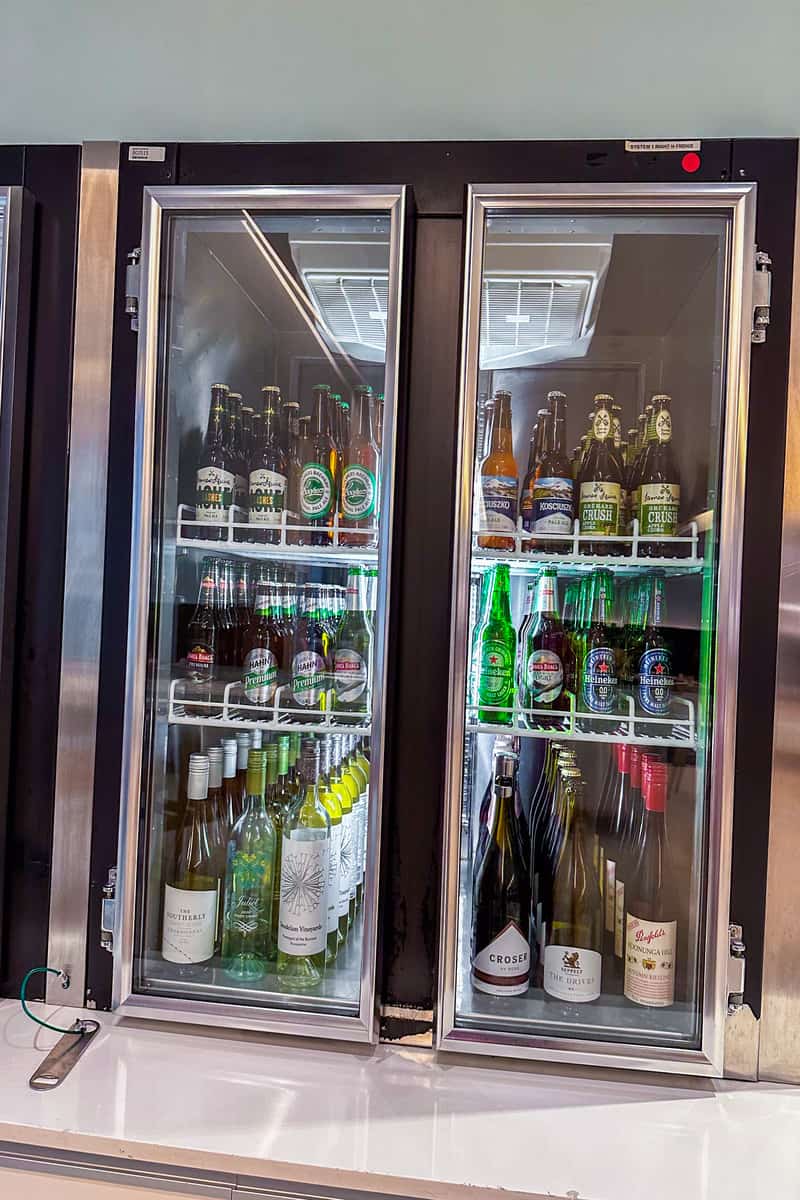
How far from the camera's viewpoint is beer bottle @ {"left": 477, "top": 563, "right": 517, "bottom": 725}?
1435mm

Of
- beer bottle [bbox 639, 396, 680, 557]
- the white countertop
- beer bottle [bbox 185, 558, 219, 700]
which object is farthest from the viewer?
beer bottle [bbox 185, 558, 219, 700]

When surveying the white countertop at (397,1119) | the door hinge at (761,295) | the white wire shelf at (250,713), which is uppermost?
the door hinge at (761,295)

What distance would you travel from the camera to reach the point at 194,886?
1.52m

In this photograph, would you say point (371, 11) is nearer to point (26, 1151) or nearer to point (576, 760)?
point (576, 760)

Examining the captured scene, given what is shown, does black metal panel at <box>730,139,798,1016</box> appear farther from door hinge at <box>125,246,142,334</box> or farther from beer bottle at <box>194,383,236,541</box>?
door hinge at <box>125,246,142,334</box>

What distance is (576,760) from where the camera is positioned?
155 cm

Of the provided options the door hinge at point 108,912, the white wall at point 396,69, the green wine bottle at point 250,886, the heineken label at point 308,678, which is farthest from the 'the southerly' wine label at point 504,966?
the white wall at point 396,69

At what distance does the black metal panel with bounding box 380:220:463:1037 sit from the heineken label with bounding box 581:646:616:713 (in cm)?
26

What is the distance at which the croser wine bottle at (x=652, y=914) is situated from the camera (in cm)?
135

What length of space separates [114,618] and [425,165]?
899mm

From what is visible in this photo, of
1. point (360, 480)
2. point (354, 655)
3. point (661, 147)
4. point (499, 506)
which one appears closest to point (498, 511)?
point (499, 506)

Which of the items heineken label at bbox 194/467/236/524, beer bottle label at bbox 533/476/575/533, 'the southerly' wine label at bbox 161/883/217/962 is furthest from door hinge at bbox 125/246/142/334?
'the southerly' wine label at bbox 161/883/217/962

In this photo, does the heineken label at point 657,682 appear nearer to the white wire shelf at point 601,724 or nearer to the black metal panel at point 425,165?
the white wire shelf at point 601,724

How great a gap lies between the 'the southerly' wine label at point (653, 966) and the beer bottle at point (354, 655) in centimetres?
58
